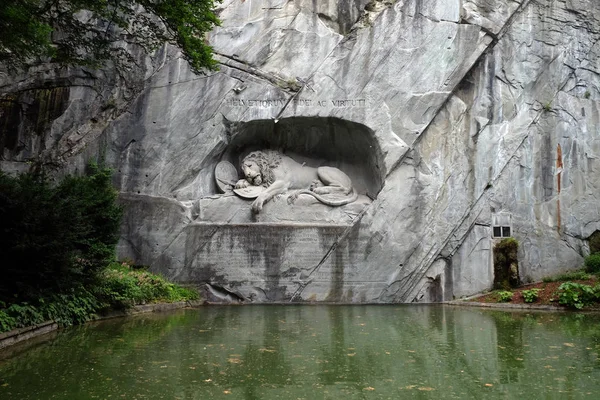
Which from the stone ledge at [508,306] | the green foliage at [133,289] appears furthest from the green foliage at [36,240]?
the stone ledge at [508,306]

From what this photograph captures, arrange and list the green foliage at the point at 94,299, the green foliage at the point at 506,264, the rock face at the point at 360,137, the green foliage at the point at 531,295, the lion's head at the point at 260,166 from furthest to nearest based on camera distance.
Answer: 1. the lion's head at the point at 260,166
2. the green foliage at the point at 506,264
3. the rock face at the point at 360,137
4. the green foliage at the point at 531,295
5. the green foliage at the point at 94,299

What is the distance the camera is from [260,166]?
1509cm

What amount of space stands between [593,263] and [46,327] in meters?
12.3

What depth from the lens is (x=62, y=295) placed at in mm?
8570

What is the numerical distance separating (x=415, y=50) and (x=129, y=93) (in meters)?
7.65

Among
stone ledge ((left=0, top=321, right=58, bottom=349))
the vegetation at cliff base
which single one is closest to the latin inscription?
the vegetation at cliff base

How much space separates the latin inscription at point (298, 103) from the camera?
14.4 m

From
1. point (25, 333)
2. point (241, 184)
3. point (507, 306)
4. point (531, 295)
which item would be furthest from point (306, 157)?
point (25, 333)

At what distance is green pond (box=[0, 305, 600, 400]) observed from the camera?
4.88m

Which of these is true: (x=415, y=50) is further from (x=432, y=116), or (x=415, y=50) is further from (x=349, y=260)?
(x=349, y=260)

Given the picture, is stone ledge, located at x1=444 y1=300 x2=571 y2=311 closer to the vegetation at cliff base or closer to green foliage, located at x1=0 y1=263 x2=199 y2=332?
green foliage, located at x1=0 y1=263 x2=199 y2=332

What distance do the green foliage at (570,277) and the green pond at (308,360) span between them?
3706mm

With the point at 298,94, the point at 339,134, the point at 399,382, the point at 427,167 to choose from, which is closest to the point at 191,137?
the point at 298,94

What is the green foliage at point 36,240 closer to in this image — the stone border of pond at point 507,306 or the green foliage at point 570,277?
the stone border of pond at point 507,306
